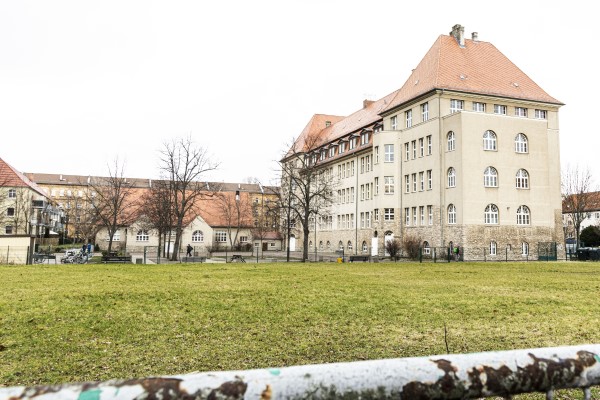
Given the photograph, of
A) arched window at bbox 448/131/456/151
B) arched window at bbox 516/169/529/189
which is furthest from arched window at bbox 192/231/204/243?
arched window at bbox 516/169/529/189

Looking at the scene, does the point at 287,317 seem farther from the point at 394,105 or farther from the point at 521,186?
the point at 394,105

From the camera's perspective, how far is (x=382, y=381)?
124 cm

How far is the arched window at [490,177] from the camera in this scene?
45062 mm

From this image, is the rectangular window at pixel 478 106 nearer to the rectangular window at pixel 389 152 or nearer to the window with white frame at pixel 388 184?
the rectangular window at pixel 389 152

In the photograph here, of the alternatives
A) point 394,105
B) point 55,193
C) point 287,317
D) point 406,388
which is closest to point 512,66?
point 394,105

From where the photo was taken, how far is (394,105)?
175ft

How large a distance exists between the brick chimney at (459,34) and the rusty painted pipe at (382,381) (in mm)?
57455

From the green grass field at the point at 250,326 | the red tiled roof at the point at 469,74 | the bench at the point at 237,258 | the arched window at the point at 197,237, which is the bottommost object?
the green grass field at the point at 250,326

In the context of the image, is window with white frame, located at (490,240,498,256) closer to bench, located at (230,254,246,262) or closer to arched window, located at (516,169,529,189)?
arched window, located at (516,169,529,189)

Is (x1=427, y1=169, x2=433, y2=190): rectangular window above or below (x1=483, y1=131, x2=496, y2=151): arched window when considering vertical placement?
below

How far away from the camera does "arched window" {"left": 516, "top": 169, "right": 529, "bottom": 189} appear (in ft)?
152

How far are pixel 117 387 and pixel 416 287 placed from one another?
16.9 metres

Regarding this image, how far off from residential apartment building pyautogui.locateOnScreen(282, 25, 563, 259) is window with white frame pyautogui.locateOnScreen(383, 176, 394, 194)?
0.35 feet

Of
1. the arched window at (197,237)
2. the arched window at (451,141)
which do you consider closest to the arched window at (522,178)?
the arched window at (451,141)
